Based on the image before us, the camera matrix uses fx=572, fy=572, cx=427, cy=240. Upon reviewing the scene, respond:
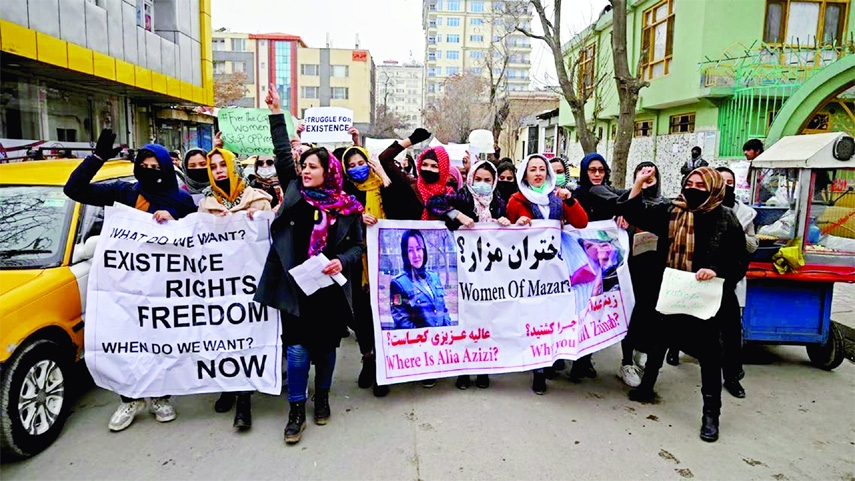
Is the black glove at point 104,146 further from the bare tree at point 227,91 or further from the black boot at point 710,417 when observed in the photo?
the bare tree at point 227,91

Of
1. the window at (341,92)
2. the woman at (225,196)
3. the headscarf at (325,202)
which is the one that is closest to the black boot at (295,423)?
the woman at (225,196)

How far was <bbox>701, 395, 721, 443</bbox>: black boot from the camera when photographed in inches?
153

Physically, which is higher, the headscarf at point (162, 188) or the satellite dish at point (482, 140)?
the satellite dish at point (482, 140)

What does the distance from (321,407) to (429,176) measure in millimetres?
1963

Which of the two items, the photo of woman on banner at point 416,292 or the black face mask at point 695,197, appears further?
the photo of woman on banner at point 416,292

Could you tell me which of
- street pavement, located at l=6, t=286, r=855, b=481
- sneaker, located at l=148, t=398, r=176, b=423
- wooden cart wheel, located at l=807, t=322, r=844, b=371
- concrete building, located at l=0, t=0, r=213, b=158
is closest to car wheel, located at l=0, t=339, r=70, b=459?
street pavement, located at l=6, t=286, r=855, b=481

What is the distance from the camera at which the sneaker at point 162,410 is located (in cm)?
402

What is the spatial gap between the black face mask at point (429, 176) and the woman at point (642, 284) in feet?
5.13

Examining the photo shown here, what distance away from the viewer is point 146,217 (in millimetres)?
4016

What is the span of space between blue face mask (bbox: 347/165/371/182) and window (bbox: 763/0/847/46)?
15.8 meters

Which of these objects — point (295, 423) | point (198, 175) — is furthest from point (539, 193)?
point (198, 175)

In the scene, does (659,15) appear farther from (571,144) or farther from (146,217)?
(146,217)

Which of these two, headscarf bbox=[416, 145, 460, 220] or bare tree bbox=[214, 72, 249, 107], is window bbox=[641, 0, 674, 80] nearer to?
headscarf bbox=[416, 145, 460, 220]

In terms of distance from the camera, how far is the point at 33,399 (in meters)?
3.52
